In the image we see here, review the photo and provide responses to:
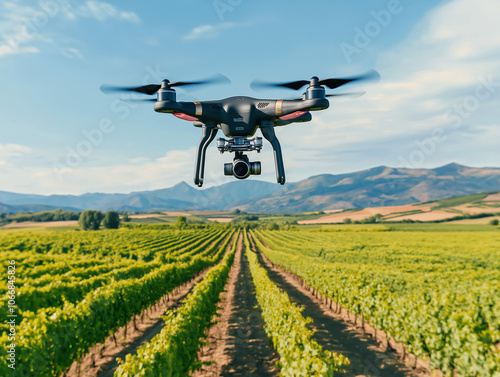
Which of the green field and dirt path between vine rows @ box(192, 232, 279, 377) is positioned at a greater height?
the green field

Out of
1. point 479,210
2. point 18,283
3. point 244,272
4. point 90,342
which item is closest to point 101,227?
point 244,272

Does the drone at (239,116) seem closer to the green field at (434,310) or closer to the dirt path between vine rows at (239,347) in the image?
the dirt path between vine rows at (239,347)

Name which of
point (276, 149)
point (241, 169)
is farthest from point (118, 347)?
point (276, 149)

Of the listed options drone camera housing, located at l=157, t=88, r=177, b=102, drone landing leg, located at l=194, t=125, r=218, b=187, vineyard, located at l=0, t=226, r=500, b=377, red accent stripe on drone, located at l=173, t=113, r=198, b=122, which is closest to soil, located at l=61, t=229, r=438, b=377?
vineyard, located at l=0, t=226, r=500, b=377

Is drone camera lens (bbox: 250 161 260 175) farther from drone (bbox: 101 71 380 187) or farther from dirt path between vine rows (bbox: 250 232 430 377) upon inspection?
dirt path between vine rows (bbox: 250 232 430 377)

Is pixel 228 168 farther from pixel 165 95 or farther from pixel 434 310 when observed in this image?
pixel 434 310

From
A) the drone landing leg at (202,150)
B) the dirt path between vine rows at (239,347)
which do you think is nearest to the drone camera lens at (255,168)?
the drone landing leg at (202,150)
